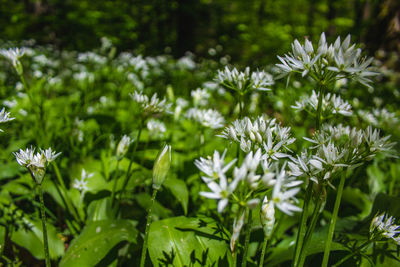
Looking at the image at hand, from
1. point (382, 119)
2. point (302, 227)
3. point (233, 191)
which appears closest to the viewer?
point (233, 191)

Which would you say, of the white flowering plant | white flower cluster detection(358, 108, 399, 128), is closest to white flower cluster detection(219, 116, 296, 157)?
the white flowering plant

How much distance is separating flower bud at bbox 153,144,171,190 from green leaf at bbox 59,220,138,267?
1.71 ft

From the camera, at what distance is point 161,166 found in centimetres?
120

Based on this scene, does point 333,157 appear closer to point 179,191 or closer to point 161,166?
point 161,166

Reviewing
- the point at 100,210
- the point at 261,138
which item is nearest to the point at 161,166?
the point at 261,138

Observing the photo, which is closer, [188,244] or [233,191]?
[233,191]

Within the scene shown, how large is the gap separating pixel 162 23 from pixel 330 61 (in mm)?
13019

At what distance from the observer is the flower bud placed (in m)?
1.19

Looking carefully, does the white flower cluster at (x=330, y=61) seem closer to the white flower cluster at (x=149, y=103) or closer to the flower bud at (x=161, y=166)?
the flower bud at (x=161, y=166)

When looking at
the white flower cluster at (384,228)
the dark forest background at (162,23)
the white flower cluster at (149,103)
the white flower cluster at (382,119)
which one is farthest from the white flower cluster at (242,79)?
the dark forest background at (162,23)

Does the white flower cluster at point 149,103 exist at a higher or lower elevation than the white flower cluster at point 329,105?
lower

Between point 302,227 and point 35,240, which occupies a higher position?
point 302,227

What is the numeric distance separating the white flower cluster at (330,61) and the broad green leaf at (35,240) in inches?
66.3

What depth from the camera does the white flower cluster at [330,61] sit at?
1088 mm
